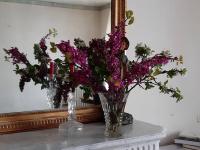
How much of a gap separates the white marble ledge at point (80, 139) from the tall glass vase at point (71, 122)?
3 centimetres

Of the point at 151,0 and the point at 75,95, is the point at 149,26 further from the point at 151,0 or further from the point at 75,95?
the point at 75,95

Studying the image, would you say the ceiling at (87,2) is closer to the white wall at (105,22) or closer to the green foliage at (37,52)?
the white wall at (105,22)

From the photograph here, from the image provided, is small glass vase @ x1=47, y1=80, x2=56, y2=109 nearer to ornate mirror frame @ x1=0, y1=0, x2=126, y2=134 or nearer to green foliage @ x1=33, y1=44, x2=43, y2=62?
ornate mirror frame @ x1=0, y1=0, x2=126, y2=134

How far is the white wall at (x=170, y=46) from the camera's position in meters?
2.00

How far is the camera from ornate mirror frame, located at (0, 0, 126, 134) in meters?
1.43

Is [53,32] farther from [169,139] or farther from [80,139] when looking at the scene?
[169,139]

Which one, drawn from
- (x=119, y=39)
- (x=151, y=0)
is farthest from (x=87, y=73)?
(x=151, y=0)

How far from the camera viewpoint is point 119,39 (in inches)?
51.8

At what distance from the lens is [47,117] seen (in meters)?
1.52

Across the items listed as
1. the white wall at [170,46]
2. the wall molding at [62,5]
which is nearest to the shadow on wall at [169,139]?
the white wall at [170,46]

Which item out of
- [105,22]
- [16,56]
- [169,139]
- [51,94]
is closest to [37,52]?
[16,56]

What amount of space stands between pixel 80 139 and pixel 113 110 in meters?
0.19

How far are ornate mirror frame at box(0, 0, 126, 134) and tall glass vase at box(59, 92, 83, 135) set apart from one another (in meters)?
0.06

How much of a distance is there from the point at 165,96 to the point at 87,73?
3.29 feet
